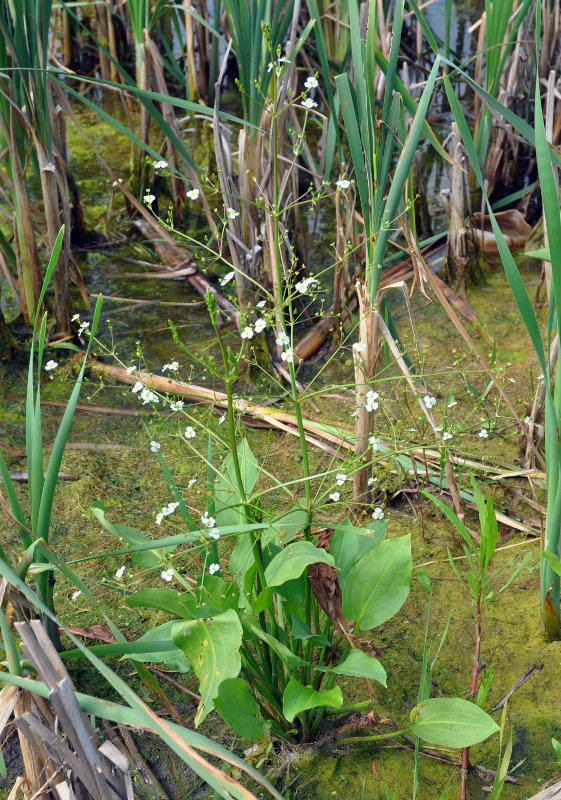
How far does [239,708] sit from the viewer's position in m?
1.22

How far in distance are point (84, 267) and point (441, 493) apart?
4.68 ft

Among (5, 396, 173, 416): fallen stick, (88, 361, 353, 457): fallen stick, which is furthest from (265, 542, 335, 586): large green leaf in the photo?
(5, 396, 173, 416): fallen stick

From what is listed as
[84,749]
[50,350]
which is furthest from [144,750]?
[50,350]

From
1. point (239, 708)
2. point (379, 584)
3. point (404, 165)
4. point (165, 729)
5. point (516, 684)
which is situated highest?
point (404, 165)

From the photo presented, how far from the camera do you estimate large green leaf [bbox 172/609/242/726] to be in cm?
104

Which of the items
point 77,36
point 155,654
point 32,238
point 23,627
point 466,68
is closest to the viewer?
point 23,627

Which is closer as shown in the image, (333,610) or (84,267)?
(333,610)

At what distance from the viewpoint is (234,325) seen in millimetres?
2350

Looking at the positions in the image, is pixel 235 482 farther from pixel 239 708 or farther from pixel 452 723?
pixel 452 723

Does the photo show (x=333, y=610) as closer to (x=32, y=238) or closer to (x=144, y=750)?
(x=144, y=750)

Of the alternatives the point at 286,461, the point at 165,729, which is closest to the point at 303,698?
the point at 165,729

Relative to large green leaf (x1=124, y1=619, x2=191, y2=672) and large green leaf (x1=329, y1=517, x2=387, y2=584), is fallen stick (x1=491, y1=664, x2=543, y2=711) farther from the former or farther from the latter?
large green leaf (x1=124, y1=619, x2=191, y2=672)

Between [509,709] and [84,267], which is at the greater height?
[84,267]

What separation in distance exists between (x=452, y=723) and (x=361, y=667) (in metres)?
0.15
